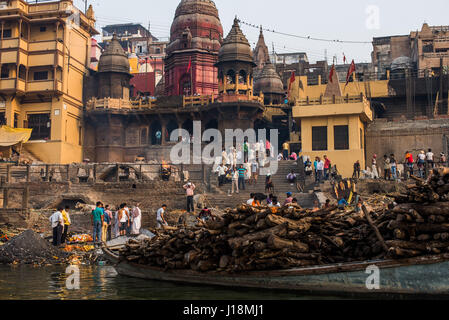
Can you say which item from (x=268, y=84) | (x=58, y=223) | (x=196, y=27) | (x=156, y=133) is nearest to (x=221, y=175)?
(x=58, y=223)

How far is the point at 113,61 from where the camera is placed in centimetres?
3603

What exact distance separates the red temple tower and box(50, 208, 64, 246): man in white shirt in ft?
77.0

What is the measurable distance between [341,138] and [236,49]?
411 inches

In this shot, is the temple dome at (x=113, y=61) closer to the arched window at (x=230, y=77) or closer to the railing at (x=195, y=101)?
the railing at (x=195, y=101)

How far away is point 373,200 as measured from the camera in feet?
57.1

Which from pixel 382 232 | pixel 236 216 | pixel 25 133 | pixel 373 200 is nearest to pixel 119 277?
pixel 236 216

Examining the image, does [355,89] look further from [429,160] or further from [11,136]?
[11,136]

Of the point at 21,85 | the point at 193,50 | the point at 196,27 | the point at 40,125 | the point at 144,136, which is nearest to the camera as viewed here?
the point at 21,85

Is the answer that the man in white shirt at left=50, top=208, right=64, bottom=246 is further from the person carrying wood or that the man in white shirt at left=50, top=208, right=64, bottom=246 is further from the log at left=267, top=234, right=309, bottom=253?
the log at left=267, top=234, right=309, bottom=253

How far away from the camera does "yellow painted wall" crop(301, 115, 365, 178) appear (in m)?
26.1

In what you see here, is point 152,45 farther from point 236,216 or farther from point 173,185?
point 236,216

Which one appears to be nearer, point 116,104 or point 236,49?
point 236,49
